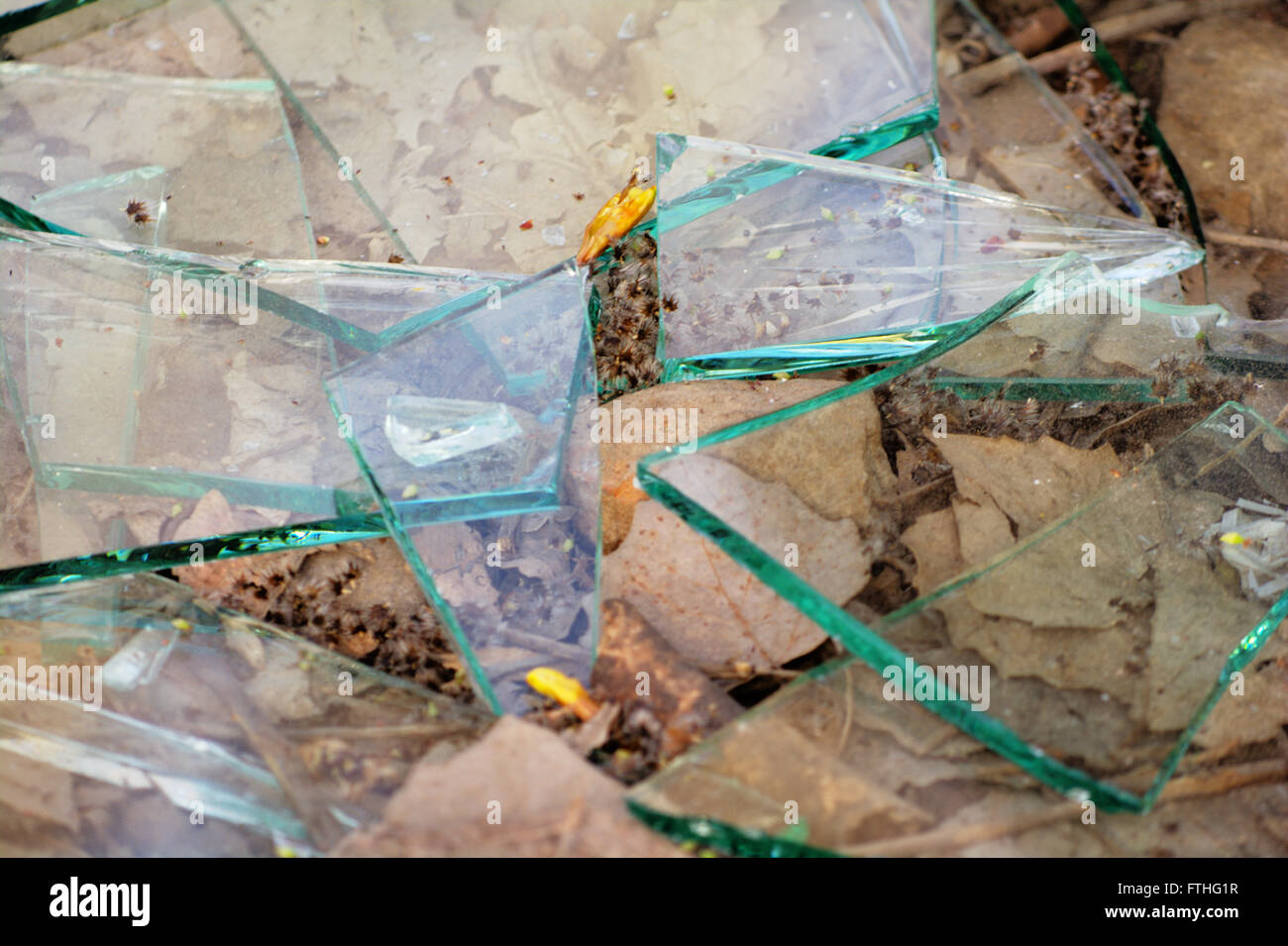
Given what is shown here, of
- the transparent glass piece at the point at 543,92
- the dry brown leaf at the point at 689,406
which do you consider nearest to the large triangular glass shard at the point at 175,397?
the transparent glass piece at the point at 543,92

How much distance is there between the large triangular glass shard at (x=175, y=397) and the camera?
2.96 meters

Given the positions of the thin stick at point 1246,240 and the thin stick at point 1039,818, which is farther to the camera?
the thin stick at point 1246,240

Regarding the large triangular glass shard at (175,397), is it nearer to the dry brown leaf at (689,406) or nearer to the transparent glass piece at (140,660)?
the transparent glass piece at (140,660)

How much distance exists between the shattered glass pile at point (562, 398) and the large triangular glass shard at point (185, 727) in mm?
11

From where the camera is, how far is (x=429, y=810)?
243 centimetres

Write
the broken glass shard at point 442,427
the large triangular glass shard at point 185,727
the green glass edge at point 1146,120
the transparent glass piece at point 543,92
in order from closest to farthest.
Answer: the large triangular glass shard at point 185,727
the broken glass shard at point 442,427
the transparent glass piece at point 543,92
the green glass edge at point 1146,120

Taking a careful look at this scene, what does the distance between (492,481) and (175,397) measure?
109 cm

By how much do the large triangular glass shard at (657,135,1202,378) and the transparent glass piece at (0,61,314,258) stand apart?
136cm

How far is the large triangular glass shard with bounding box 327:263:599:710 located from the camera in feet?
9.29

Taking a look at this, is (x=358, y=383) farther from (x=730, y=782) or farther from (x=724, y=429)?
(x=730, y=782)

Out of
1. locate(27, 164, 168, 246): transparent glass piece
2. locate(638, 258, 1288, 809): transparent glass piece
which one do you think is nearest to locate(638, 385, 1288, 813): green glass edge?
locate(638, 258, 1288, 809): transparent glass piece

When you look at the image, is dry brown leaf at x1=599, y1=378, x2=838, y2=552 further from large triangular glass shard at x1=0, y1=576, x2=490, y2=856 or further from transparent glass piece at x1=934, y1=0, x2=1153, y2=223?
transparent glass piece at x1=934, y1=0, x2=1153, y2=223
